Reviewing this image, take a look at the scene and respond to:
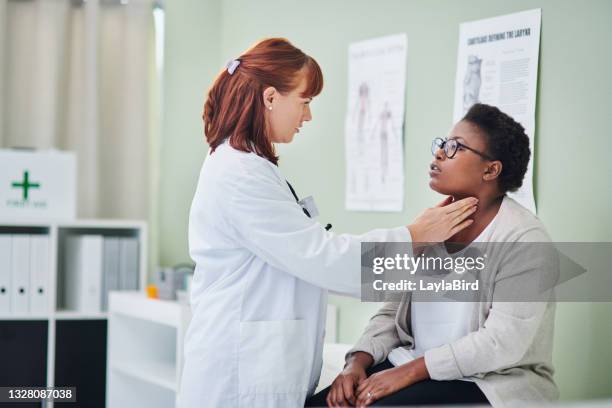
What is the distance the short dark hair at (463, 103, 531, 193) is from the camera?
167 centimetres

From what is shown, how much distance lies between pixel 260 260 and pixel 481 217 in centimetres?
48

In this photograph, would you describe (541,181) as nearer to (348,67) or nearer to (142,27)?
(348,67)

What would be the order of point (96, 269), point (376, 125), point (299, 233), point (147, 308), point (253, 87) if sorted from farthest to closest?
point (96, 269) < point (147, 308) < point (376, 125) < point (253, 87) < point (299, 233)

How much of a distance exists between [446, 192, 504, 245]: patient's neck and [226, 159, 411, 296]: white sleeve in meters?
0.12

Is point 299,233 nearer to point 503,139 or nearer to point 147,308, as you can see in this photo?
point 503,139

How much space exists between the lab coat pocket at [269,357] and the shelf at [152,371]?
4.13 feet

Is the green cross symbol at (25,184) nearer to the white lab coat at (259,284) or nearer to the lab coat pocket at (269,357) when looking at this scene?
the white lab coat at (259,284)

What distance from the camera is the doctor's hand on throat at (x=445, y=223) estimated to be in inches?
64.7

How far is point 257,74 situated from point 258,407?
2.41 ft

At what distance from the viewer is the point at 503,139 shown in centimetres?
168

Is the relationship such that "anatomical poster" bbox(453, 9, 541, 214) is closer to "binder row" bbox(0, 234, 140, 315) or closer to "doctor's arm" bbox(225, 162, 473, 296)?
"doctor's arm" bbox(225, 162, 473, 296)

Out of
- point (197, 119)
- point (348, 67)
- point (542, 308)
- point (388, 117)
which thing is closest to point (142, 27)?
point (197, 119)

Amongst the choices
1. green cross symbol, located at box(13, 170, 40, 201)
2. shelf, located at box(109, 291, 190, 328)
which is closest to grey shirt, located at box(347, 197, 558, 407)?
shelf, located at box(109, 291, 190, 328)

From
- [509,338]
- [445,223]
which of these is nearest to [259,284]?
[445,223]
